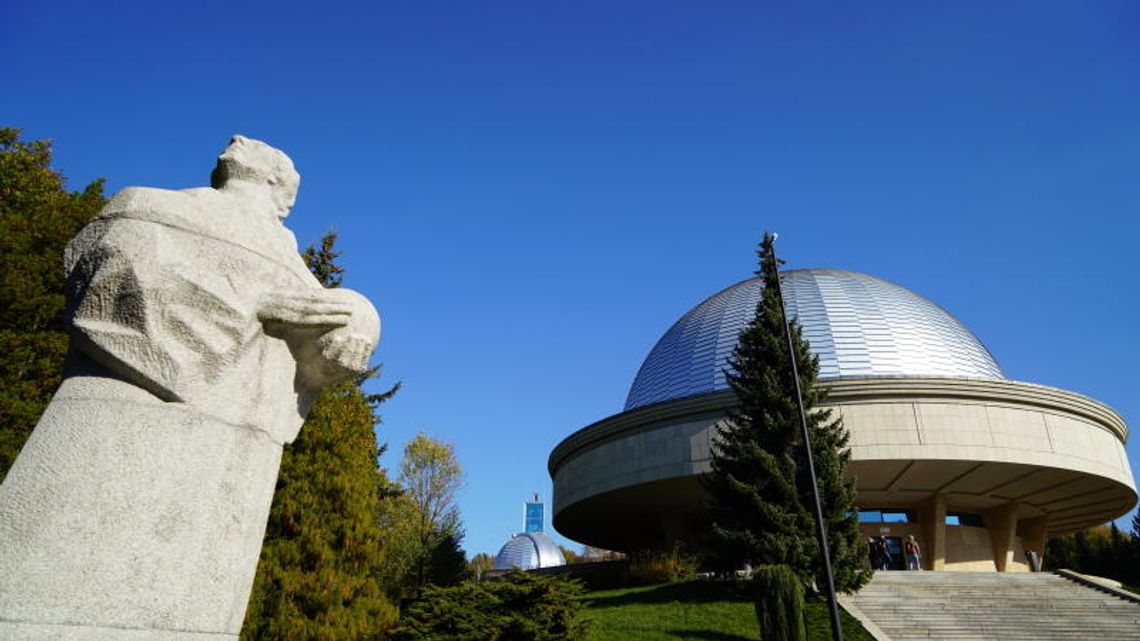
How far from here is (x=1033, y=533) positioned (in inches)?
1437

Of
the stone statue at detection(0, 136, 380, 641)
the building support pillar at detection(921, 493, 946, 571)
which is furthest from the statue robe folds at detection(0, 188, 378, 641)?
the building support pillar at detection(921, 493, 946, 571)

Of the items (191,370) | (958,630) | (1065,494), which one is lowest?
(958,630)

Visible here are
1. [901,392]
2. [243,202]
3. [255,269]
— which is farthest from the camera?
[901,392]

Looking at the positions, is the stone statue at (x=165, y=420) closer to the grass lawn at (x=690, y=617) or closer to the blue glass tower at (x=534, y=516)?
the grass lawn at (x=690, y=617)

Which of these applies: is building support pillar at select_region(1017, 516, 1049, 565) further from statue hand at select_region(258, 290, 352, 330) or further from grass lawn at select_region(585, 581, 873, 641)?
statue hand at select_region(258, 290, 352, 330)

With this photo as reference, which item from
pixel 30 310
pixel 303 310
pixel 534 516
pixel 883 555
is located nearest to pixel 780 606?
pixel 303 310

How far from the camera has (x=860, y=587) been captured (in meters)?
18.7

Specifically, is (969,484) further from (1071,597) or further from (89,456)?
(89,456)

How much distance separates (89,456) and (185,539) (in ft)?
1.35

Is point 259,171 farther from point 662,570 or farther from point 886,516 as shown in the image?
point 886,516

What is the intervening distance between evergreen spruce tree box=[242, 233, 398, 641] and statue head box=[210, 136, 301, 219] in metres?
9.25

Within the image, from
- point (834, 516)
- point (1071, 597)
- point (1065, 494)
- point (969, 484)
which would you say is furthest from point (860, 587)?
point (1065, 494)

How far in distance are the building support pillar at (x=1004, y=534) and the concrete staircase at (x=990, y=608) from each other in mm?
11825

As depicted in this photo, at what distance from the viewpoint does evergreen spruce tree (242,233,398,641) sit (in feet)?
38.5
